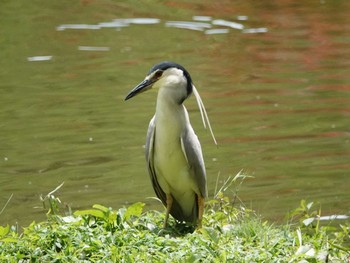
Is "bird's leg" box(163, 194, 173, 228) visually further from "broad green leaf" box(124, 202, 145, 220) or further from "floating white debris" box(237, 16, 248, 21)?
"floating white debris" box(237, 16, 248, 21)

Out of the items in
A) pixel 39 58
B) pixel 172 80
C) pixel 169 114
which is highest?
pixel 172 80

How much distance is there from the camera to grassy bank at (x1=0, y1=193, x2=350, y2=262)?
5637mm

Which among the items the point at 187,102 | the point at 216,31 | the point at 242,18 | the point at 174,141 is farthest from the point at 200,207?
the point at 242,18

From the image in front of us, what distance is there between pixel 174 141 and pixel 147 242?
912 millimetres

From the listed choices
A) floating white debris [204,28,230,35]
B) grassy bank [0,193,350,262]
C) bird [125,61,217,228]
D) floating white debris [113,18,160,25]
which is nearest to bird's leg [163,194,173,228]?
bird [125,61,217,228]

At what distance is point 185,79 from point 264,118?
4.52m

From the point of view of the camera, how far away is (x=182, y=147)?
6594 millimetres

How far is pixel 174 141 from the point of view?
6.61 m

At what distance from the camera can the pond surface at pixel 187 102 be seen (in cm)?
929

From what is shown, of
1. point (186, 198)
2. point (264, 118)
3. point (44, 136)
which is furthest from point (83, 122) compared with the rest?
point (186, 198)

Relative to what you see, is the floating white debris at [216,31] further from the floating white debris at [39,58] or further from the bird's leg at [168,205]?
the bird's leg at [168,205]

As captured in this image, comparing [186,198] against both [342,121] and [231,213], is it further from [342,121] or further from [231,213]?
[342,121]

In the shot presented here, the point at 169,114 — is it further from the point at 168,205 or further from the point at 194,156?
the point at 168,205

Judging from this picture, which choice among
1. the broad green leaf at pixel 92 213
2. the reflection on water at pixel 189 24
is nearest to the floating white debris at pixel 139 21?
the reflection on water at pixel 189 24
